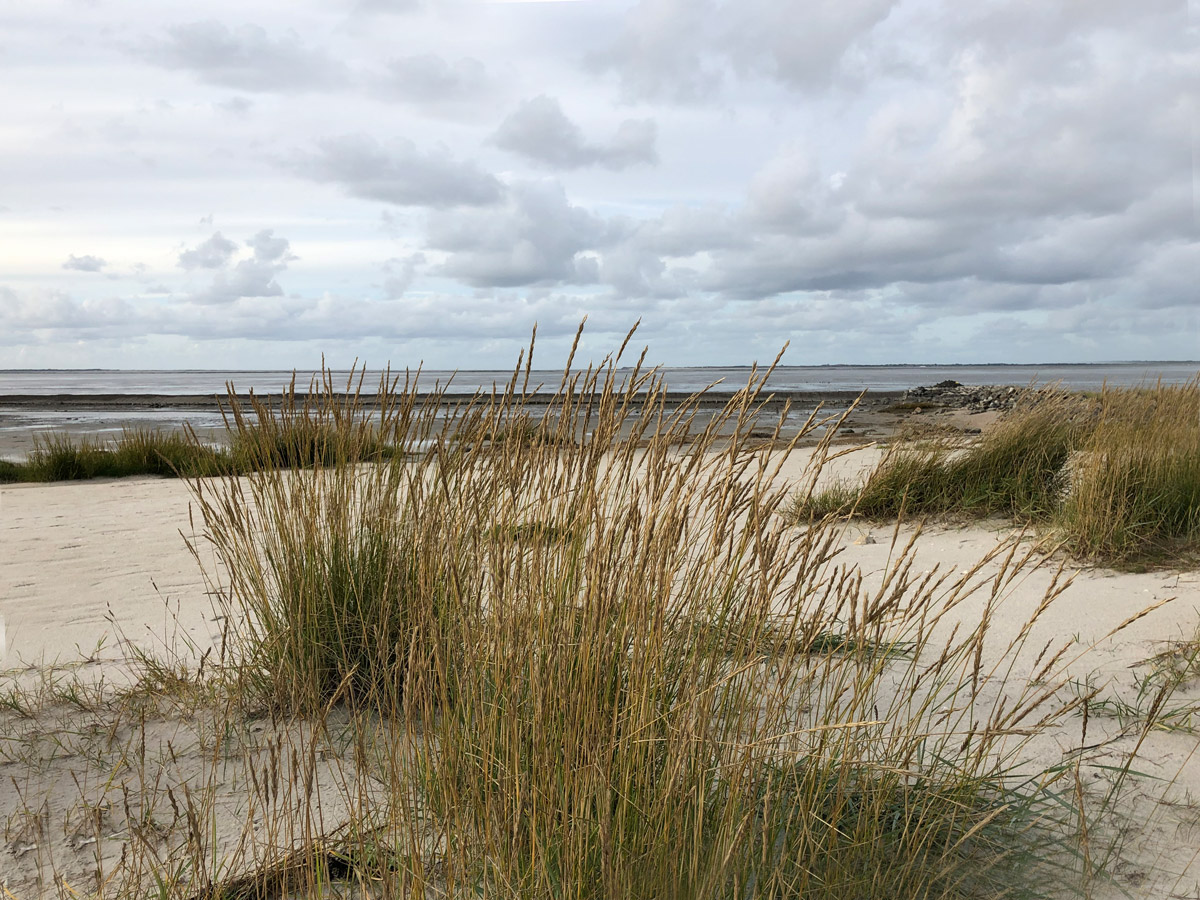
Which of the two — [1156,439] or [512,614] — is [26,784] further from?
[1156,439]

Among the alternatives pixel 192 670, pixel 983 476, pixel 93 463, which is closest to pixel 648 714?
pixel 192 670

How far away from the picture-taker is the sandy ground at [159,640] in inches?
85.2

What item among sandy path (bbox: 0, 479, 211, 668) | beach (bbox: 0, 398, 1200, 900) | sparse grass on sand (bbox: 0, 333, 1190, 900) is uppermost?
sparse grass on sand (bbox: 0, 333, 1190, 900)

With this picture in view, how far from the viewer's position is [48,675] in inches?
134

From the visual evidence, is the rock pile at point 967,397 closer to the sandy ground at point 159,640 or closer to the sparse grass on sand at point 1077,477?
the sparse grass on sand at point 1077,477

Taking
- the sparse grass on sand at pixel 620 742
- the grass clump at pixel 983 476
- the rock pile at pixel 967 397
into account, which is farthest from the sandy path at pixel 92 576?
the rock pile at pixel 967 397

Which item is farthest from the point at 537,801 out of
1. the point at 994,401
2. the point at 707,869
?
the point at 994,401

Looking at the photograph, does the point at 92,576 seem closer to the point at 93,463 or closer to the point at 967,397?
the point at 93,463

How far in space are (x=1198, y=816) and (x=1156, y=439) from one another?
3920 mm

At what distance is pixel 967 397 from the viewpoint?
2656 centimetres

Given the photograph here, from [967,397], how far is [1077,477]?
23177 millimetres

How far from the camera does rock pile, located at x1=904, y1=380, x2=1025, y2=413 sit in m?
22.5

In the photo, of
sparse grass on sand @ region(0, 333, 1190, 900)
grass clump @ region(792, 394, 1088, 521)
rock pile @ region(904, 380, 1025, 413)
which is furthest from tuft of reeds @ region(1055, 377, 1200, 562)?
rock pile @ region(904, 380, 1025, 413)

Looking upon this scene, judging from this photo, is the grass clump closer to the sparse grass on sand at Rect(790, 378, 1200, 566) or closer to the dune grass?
the sparse grass on sand at Rect(790, 378, 1200, 566)
